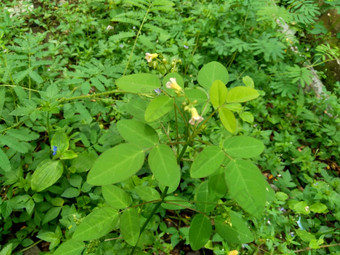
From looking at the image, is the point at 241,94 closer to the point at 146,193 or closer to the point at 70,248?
the point at 146,193

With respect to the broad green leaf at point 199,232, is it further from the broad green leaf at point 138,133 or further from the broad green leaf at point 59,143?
the broad green leaf at point 59,143

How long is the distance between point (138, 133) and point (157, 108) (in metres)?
0.11

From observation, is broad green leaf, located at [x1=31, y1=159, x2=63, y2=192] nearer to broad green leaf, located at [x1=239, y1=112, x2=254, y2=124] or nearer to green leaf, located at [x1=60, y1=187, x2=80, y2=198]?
green leaf, located at [x1=60, y1=187, x2=80, y2=198]

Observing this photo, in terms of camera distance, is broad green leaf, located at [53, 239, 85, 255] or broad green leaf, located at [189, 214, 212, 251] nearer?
broad green leaf, located at [189, 214, 212, 251]

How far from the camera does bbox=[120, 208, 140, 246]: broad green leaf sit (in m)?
1.08

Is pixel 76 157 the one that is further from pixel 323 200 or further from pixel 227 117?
pixel 323 200

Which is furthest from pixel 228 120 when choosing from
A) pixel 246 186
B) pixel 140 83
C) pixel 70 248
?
pixel 70 248

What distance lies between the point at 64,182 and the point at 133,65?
4.53 ft

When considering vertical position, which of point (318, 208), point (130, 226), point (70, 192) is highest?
point (130, 226)

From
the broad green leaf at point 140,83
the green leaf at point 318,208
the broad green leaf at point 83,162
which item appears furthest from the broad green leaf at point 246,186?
the green leaf at point 318,208

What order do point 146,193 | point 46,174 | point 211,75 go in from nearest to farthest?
1. point 211,75
2. point 146,193
3. point 46,174

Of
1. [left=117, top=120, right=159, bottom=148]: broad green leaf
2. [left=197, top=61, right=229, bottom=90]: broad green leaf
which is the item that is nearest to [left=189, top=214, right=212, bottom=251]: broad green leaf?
[left=117, top=120, right=159, bottom=148]: broad green leaf

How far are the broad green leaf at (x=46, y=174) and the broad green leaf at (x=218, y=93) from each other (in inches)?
50.8

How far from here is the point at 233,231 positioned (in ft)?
3.78
